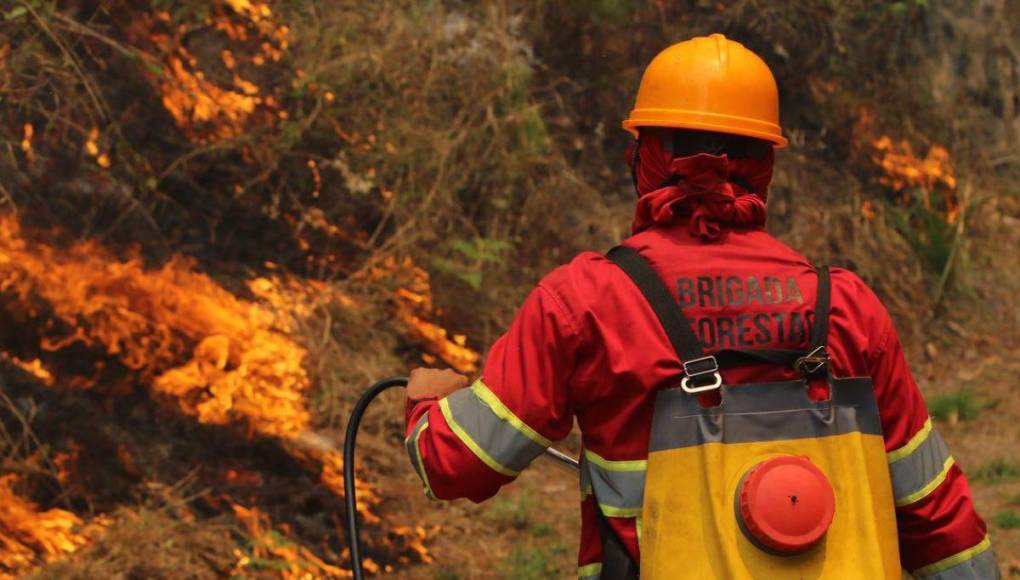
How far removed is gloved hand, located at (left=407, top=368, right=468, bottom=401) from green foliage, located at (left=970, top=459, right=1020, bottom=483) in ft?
15.7

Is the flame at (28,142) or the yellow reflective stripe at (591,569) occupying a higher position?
the yellow reflective stripe at (591,569)

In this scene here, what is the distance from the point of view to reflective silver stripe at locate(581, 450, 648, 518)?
2281mm

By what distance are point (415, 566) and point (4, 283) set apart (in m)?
2.26

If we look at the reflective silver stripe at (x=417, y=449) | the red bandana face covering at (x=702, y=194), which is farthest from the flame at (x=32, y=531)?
the red bandana face covering at (x=702, y=194)

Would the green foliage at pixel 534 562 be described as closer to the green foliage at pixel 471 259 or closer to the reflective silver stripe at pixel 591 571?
the green foliage at pixel 471 259

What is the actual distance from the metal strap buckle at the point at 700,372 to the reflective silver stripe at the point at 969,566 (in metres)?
0.71

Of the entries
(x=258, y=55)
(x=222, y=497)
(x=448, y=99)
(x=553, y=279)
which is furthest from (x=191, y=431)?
(x=553, y=279)

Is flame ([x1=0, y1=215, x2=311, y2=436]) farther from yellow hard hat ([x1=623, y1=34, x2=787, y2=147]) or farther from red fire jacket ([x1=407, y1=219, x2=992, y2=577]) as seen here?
yellow hard hat ([x1=623, y1=34, x2=787, y2=147])

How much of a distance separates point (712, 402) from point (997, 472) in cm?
493

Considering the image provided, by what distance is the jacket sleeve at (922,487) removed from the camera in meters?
2.44

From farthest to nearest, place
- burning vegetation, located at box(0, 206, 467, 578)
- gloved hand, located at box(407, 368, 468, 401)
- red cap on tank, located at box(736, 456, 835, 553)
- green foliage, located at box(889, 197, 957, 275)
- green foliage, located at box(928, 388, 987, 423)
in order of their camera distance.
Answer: green foliage, located at box(889, 197, 957, 275)
green foliage, located at box(928, 388, 987, 423)
burning vegetation, located at box(0, 206, 467, 578)
gloved hand, located at box(407, 368, 468, 401)
red cap on tank, located at box(736, 456, 835, 553)

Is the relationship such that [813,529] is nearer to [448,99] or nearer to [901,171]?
[448,99]

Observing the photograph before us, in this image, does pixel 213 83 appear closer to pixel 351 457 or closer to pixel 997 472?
pixel 351 457

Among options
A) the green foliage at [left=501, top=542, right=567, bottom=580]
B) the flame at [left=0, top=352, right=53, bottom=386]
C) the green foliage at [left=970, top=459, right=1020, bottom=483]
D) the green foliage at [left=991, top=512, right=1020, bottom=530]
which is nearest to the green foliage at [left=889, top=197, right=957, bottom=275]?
the green foliage at [left=970, top=459, right=1020, bottom=483]
